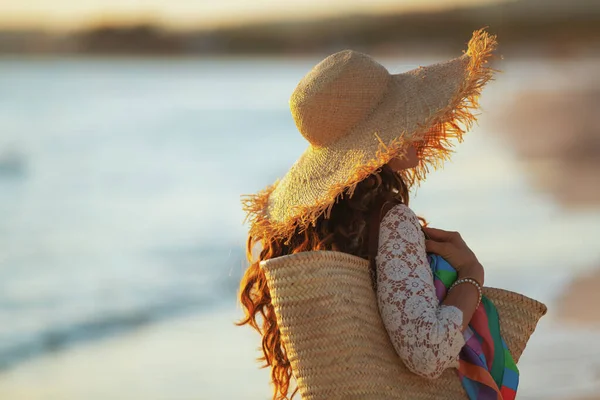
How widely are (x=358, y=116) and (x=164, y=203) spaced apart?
4.99 m

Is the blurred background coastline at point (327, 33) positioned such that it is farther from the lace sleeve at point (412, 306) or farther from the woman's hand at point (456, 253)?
the lace sleeve at point (412, 306)

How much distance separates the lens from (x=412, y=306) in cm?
237

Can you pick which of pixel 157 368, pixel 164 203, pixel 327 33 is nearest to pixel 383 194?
pixel 157 368

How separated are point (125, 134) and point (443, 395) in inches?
283

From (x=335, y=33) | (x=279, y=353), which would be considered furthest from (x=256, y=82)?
(x=279, y=353)

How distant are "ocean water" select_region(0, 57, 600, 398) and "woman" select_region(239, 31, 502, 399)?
2.08 m

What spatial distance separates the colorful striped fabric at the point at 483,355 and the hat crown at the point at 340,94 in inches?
15.2

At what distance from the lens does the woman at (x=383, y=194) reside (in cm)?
240

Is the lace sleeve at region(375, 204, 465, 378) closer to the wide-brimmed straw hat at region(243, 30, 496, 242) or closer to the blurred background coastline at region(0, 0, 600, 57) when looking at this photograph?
the wide-brimmed straw hat at region(243, 30, 496, 242)

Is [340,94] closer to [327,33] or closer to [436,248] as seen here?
[436,248]

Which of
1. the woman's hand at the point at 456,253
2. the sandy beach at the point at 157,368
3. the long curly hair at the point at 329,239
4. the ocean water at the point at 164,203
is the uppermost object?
the ocean water at the point at 164,203

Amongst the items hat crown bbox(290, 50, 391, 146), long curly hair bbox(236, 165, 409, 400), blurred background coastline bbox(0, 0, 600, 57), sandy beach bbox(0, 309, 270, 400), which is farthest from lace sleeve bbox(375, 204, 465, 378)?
blurred background coastline bbox(0, 0, 600, 57)

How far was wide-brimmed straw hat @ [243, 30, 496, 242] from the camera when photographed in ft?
8.08

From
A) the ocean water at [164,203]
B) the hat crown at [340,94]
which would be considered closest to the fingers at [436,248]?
the hat crown at [340,94]
